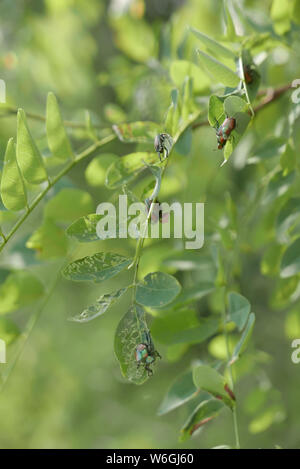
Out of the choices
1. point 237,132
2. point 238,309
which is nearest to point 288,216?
point 238,309

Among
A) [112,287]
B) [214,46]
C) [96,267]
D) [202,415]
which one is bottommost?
[202,415]

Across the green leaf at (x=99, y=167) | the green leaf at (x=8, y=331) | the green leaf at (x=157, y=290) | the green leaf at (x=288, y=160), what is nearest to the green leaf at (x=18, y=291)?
the green leaf at (x=8, y=331)

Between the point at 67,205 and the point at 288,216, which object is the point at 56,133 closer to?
the point at 67,205

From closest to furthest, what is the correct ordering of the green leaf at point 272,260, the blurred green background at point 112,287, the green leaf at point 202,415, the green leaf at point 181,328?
1. the green leaf at point 202,415
2. the green leaf at point 181,328
3. the green leaf at point 272,260
4. the blurred green background at point 112,287

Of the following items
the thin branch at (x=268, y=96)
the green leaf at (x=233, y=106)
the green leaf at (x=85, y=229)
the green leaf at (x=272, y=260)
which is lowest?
the green leaf at (x=85, y=229)

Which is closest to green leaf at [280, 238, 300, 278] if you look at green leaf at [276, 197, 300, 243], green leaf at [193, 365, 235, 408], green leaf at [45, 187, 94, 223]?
green leaf at [276, 197, 300, 243]

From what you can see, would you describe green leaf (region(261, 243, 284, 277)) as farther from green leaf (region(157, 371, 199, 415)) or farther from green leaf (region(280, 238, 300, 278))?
green leaf (region(157, 371, 199, 415))

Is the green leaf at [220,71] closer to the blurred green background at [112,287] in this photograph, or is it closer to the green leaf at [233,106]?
the green leaf at [233,106]
